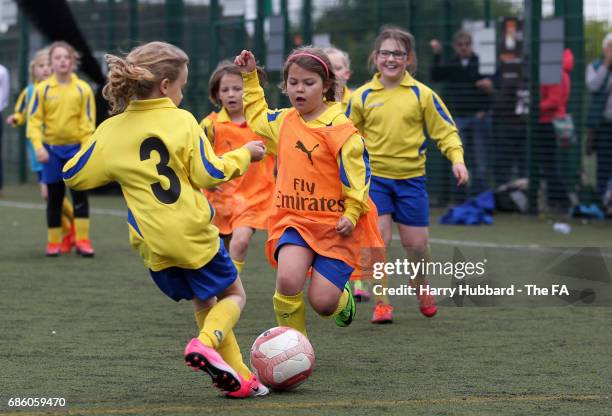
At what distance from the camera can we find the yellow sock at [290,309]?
6.14 meters

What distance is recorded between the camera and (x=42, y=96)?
11297mm

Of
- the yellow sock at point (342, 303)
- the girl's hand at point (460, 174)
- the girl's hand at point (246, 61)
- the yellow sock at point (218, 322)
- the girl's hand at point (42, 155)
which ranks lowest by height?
the yellow sock at point (342, 303)

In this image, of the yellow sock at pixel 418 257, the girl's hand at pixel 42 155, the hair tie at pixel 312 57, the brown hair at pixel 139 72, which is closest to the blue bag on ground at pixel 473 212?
the girl's hand at pixel 42 155

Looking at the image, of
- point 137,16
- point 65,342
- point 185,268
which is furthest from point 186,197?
point 137,16

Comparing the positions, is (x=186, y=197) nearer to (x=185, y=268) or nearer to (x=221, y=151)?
(x=185, y=268)

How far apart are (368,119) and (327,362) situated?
226 cm

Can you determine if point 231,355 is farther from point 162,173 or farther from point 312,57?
point 312,57

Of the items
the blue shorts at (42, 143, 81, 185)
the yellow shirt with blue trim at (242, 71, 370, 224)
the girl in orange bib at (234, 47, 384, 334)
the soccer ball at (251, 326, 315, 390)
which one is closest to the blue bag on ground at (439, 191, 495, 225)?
the blue shorts at (42, 143, 81, 185)

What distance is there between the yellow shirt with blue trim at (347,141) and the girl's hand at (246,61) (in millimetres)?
61

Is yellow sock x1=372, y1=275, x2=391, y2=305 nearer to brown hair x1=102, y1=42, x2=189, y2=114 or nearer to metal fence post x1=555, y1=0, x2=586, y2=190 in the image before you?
brown hair x1=102, y1=42, x2=189, y2=114

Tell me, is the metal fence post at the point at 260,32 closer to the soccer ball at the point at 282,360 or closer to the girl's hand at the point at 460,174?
the girl's hand at the point at 460,174

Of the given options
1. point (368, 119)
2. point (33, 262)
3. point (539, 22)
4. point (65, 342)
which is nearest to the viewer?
point (65, 342)

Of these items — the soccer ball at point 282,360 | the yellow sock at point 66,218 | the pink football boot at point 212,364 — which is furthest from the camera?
the yellow sock at point 66,218

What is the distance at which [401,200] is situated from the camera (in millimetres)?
8180
